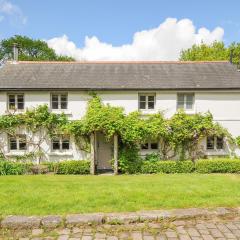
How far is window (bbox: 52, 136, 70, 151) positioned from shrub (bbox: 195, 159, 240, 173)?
8739 millimetres

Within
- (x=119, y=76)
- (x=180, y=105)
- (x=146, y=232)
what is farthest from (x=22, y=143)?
(x=146, y=232)

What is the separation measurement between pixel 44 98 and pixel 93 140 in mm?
4434

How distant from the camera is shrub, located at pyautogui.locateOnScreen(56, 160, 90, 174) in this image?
62.2 ft

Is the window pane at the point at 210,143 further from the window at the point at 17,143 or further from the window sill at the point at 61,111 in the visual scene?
the window at the point at 17,143

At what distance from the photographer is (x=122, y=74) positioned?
70.5 feet

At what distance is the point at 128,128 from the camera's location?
1850cm

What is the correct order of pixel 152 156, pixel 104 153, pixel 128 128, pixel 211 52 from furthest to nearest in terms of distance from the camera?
1. pixel 211 52
2. pixel 104 153
3. pixel 152 156
4. pixel 128 128

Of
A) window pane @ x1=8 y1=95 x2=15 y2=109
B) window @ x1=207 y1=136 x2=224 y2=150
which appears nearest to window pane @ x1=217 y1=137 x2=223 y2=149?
window @ x1=207 y1=136 x2=224 y2=150

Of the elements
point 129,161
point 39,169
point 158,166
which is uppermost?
point 129,161

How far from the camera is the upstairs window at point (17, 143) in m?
19.9

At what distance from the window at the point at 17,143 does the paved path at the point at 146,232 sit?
47.8 ft

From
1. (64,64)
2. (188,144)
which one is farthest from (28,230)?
(64,64)

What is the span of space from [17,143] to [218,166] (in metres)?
13.4

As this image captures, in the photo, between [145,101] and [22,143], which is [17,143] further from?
[145,101]
